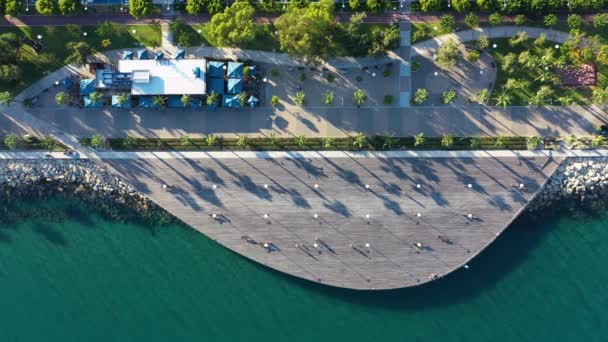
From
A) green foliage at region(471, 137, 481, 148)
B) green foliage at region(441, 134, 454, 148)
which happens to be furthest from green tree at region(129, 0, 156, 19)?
green foliage at region(471, 137, 481, 148)

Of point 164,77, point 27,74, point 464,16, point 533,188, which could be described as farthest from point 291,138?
point 27,74

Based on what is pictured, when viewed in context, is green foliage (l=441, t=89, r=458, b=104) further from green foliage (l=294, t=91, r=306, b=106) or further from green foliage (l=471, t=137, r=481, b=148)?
green foliage (l=294, t=91, r=306, b=106)

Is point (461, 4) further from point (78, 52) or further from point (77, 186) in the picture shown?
point (77, 186)

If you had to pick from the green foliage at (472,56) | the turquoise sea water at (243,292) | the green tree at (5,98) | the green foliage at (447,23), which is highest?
the green foliage at (447,23)

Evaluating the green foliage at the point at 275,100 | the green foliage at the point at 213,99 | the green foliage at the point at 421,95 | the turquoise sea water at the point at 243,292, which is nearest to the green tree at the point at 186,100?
the green foliage at the point at 213,99

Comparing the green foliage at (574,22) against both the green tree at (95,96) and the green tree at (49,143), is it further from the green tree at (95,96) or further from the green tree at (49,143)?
the green tree at (49,143)

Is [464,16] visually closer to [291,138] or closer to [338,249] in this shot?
[291,138]
